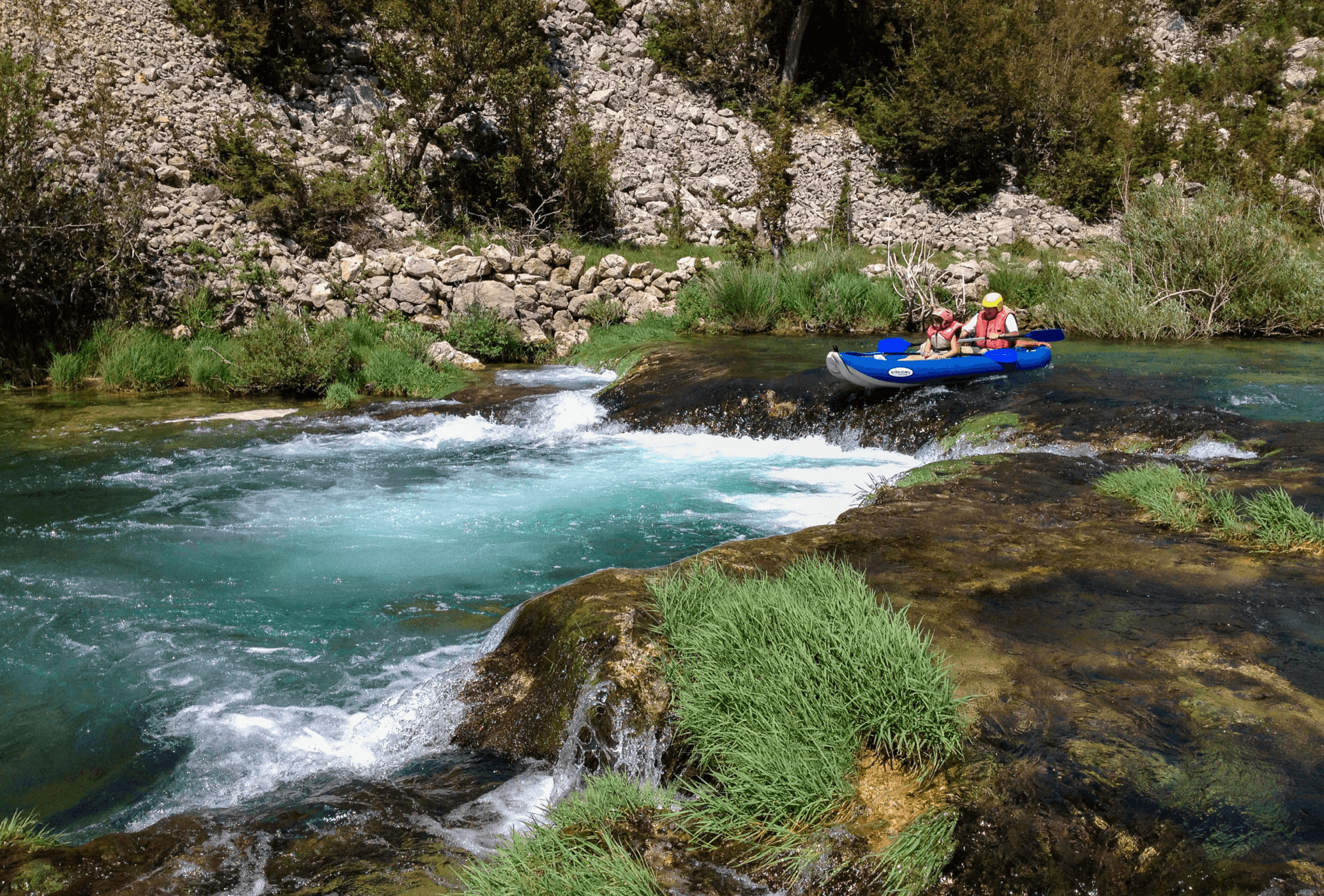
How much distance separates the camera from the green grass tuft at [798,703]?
2.73m

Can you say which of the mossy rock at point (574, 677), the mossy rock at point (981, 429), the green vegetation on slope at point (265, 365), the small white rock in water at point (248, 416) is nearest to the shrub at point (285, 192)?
the green vegetation on slope at point (265, 365)

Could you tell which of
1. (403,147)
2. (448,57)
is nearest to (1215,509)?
(448,57)

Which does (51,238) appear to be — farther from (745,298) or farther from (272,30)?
(745,298)

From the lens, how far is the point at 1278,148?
20547 millimetres

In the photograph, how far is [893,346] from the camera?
9.81m

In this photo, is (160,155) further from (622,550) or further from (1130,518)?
(1130,518)

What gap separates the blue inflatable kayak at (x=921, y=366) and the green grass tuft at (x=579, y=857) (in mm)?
6694

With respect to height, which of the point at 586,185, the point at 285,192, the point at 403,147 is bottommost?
the point at 285,192

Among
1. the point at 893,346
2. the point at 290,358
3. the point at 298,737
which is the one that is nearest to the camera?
the point at 298,737

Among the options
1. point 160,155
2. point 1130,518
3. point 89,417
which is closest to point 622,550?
point 1130,518

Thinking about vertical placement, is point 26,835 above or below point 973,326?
below

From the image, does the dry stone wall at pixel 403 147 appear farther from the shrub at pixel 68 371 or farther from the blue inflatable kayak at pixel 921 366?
the blue inflatable kayak at pixel 921 366

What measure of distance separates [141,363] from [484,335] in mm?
4899

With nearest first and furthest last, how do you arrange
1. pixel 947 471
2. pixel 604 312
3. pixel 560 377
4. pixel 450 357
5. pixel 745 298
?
pixel 947 471 < pixel 560 377 < pixel 450 357 < pixel 745 298 < pixel 604 312
